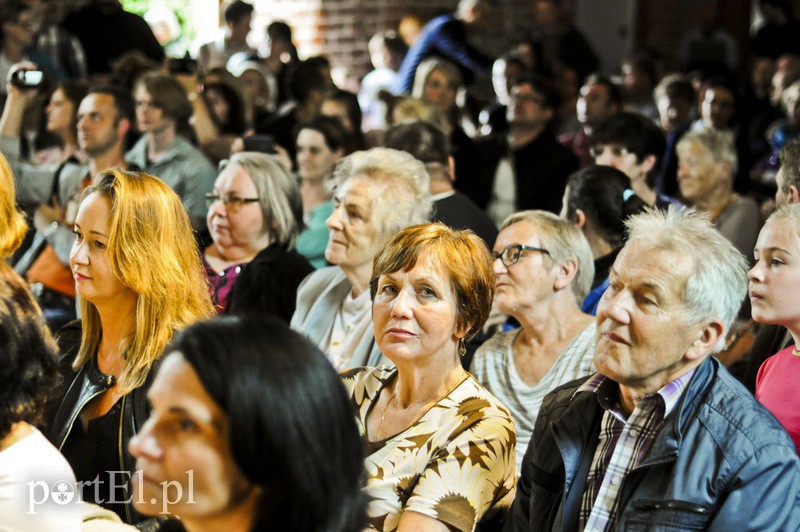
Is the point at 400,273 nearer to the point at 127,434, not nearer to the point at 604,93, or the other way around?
the point at 127,434

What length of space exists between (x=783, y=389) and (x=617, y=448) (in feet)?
1.78

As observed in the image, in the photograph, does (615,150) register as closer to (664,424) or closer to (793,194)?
(793,194)

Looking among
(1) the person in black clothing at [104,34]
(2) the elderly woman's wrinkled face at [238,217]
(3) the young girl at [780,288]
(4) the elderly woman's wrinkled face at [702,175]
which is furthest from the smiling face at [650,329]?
(1) the person in black clothing at [104,34]

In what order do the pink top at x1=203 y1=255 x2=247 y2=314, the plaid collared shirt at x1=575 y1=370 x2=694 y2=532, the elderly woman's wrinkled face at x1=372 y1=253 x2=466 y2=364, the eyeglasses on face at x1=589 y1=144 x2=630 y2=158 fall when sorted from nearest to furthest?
the plaid collared shirt at x1=575 y1=370 x2=694 y2=532 < the elderly woman's wrinkled face at x1=372 y1=253 x2=466 y2=364 < the pink top at x1=203 y1=255 x2=247 y2=314 < the eyeglasses on face at x1=589 y1=144 x2=630 y2=158

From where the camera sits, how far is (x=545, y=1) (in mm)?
8703

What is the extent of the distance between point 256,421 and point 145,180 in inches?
56.9

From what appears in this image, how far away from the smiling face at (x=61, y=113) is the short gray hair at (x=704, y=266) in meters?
4.17

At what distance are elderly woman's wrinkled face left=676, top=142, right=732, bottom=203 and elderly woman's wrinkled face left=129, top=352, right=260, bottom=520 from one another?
3.94m

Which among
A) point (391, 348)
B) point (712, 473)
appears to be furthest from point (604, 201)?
point (712, 473)

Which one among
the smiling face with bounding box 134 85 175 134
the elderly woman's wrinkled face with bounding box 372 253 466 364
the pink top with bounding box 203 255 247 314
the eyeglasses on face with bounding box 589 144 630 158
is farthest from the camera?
the smiling face with bounding box 134 85 175 134

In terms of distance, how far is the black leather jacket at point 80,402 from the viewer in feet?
7.72

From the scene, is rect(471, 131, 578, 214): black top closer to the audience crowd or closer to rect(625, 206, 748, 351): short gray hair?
the audience crowd

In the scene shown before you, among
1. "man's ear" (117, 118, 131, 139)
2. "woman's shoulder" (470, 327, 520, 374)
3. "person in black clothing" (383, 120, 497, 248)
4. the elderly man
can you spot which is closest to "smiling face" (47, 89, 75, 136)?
"man's ear" (117, 118, 131, 139)

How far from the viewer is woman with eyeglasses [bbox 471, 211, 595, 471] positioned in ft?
9.71
